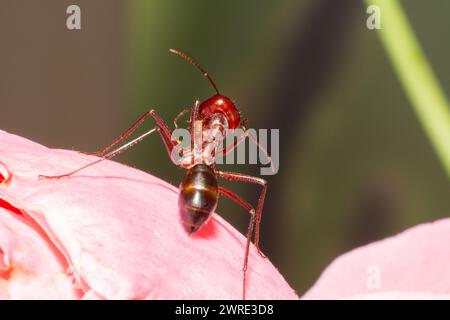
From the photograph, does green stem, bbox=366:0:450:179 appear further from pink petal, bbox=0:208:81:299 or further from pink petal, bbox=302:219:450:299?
pink petal, bbox=0:208:81:299

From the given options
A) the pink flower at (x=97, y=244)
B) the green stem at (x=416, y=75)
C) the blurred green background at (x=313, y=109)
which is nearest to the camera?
the pink flower at (x=97, y=244)

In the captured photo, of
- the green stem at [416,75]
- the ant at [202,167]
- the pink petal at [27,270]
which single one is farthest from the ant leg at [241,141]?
the pink petal at [27,270]

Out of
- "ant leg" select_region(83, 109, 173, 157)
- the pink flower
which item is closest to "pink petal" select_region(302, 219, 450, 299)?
the pink flower

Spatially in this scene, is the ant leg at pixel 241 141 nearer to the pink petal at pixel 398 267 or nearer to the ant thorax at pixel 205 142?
the ant thorax at pixel 205 142

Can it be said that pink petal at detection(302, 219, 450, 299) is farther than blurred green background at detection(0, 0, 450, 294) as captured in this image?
No

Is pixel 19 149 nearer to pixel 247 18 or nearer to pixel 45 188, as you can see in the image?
pixel 45 188

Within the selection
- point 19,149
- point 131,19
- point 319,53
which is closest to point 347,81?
point 319,53

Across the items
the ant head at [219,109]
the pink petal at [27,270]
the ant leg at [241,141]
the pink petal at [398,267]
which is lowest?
the pink petal at [398,267]
